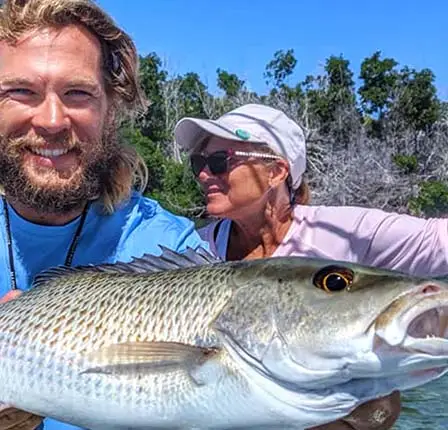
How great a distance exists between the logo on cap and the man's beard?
1.53m

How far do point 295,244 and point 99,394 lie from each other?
2.31 m

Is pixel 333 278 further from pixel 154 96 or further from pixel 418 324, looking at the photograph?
pixel 154 96

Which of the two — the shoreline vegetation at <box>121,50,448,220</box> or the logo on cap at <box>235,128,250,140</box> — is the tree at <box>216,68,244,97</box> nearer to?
the shoreline vegetation at <box>121,50,448,220</box>

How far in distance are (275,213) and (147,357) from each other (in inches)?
97.3

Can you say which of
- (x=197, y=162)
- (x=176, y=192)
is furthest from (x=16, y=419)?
(x=176, y=192)

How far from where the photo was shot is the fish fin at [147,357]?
81.7 inches

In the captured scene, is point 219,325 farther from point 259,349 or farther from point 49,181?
point 49,181

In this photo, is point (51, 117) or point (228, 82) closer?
point (51, 117)

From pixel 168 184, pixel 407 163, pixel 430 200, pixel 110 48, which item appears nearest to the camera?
pixel 110 48

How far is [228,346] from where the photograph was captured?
2098 millimetres

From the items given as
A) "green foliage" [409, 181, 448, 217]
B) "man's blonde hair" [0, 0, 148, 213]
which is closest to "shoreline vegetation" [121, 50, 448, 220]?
"green foliage" [409, 181, 448, 217]

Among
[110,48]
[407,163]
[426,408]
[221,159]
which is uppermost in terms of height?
[407,163]

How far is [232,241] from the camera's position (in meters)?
4.64

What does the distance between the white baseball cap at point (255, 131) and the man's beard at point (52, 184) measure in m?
1.50
